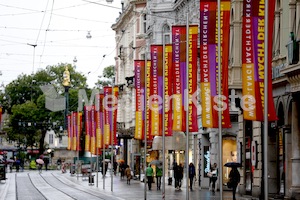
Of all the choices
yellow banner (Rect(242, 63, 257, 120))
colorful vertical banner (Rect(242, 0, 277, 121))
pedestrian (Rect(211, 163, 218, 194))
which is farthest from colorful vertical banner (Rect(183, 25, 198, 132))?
yellow banner (Rect(242, 63, 257, 120))

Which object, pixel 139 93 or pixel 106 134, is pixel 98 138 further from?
pixel 139 93

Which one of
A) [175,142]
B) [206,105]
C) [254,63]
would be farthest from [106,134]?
[254,63]

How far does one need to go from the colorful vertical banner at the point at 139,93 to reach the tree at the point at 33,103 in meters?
88.9

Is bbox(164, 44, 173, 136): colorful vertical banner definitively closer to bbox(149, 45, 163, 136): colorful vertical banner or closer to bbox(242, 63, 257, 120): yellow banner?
bbox(149, 45, 163, 136): colorful vertical banner

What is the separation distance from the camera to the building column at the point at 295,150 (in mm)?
38406

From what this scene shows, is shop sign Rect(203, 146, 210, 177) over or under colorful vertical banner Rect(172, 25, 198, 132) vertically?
under

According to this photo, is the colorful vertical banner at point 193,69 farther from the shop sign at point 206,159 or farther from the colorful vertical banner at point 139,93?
the shop sign at point 206,159

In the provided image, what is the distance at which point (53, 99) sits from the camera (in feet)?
487

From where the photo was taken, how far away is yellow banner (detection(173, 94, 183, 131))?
42.2 metres

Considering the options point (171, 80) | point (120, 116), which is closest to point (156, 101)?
point (171, 80)

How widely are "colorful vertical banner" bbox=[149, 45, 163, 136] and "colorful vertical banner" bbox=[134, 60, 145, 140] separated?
9.70 ft

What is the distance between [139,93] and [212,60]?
1566 centimetres

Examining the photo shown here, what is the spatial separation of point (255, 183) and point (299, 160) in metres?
6.94

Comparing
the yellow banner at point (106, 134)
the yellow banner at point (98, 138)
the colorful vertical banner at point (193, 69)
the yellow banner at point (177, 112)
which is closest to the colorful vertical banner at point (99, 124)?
the yellow banner at point (98, 138)
